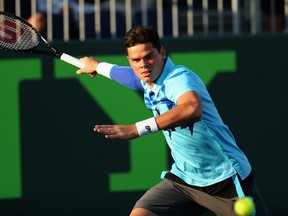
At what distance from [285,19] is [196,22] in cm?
98

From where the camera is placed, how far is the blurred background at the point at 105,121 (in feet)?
28.5

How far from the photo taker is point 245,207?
5453mm

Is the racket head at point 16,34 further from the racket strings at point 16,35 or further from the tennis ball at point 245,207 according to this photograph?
the tennis ball at point 245,207

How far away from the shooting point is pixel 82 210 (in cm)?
873

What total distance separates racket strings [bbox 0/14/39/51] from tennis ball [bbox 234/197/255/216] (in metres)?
2.40

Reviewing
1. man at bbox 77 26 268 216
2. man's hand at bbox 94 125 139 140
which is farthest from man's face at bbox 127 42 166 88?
man's hand at bbox 94 125 139 140

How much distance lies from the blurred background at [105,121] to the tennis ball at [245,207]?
3147mm

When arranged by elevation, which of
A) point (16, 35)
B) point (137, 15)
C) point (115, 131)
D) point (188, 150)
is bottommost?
point (188, 150)

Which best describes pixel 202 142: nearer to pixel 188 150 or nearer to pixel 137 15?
pixel 188 150

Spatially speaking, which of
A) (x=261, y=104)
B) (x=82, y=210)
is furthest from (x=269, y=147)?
(x=82, y=210)

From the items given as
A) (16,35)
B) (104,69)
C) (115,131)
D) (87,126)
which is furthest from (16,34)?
(115,131)

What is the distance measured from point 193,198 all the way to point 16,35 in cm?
220

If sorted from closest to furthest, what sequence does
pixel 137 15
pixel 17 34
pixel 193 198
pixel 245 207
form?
pixel 245 207
pixel 193 198
pixel 17 34
pixel 137 15

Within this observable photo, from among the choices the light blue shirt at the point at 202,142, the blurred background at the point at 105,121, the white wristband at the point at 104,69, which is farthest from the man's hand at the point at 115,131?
the blurred background at the point at 105,121
